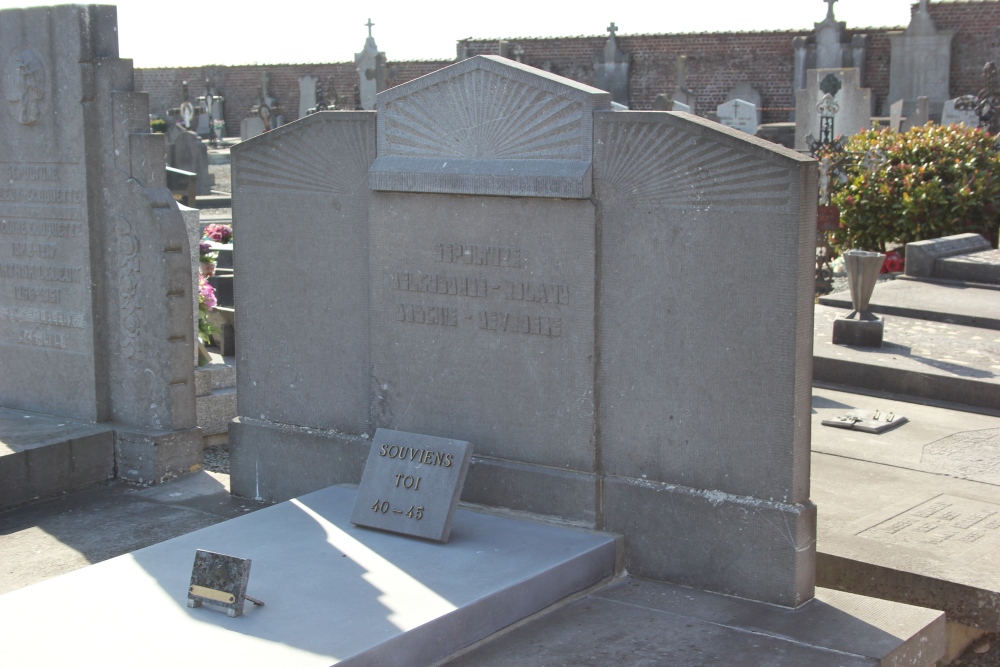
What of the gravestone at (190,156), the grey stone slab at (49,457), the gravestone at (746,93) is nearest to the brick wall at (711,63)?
the gravestone at (746,93)

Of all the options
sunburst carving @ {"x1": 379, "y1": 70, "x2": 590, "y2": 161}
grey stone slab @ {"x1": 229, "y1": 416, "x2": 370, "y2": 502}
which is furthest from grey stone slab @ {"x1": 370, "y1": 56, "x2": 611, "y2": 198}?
grey stone slab @ {"x1": 229, "y1": 416, "x2": 370, "y2": 502}

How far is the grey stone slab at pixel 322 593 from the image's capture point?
3199 millimetres

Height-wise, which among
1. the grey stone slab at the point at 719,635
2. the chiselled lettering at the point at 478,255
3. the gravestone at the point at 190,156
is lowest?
the grey stone slab at the point at 719,635

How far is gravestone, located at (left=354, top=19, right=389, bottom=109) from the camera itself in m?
34.1

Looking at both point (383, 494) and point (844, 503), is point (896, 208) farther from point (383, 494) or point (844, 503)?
point (383, 494)

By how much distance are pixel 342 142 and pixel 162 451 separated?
195 centimetres

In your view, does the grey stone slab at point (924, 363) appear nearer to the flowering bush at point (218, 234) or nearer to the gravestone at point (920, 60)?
the flowering bush at point (218, 234)

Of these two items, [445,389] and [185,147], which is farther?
[185,147]

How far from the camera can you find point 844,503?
15.4 feet

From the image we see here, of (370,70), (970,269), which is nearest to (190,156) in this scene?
(370,70)

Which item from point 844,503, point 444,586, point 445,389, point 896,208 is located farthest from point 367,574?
point 896,208

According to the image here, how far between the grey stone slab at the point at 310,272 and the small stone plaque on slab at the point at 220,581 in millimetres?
1401

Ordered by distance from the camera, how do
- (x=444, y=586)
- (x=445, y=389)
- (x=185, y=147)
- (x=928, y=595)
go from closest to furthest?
(x=444, y=586)
(x=928, y=595)
(x=445, y=389)
(x=185, y=147)

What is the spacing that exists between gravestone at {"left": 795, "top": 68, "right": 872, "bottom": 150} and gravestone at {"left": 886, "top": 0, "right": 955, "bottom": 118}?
965cm
